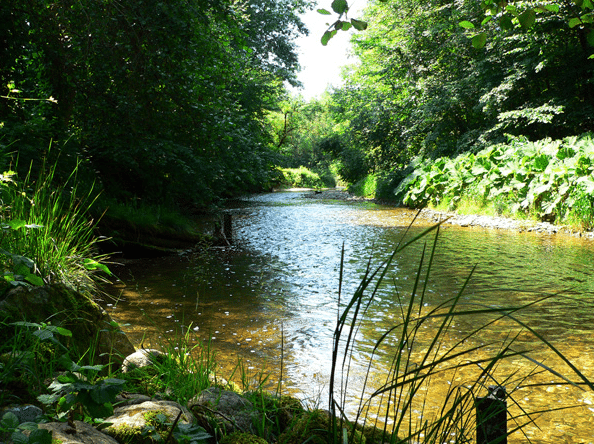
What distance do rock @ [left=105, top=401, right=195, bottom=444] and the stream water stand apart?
0.42 meters

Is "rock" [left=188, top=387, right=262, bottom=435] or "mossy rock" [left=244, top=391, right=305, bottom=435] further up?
"rock" [left=188, top=387, right=262, bottom=435]

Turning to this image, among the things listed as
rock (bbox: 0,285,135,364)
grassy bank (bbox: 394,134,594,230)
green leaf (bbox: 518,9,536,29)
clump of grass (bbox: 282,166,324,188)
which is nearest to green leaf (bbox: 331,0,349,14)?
green leaf (bbox: 518,9,536,29)

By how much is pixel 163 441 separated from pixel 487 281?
4.96 m

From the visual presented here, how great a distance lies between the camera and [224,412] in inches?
76.5

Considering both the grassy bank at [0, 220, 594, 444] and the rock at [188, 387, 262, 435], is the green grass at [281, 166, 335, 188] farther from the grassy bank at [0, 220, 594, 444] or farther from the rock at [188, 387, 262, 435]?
the rock at [188, 387, 262, 435]

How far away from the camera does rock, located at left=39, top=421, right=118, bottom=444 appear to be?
1.35m

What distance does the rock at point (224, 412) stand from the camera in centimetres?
184

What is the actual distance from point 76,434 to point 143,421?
28cm

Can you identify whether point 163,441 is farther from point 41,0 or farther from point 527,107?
point 527,107

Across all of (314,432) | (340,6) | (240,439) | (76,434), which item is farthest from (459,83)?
(76,434)

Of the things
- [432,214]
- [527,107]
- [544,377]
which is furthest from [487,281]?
[527,107]

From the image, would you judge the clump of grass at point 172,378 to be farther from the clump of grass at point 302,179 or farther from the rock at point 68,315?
the clump of grass at point 302,179

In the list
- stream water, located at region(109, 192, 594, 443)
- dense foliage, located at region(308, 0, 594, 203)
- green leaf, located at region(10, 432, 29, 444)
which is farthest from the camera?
dense foliage, located at region(308, 0, 594, 203)

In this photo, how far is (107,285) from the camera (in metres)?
5.50
